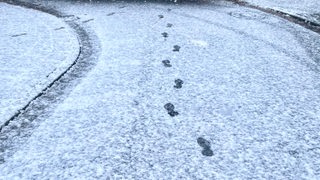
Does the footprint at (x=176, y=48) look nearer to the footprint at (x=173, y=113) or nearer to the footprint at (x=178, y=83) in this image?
the footprint at (x=178, y=83)

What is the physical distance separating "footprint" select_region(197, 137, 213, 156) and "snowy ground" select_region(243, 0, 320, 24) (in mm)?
4988

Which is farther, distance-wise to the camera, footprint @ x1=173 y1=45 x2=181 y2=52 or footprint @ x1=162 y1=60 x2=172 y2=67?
footprint @ x1=173 y1=45 x2=181 y2=52

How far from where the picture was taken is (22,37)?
15.1 ft

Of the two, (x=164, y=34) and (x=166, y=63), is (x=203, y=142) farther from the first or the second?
(x=164, y=34)

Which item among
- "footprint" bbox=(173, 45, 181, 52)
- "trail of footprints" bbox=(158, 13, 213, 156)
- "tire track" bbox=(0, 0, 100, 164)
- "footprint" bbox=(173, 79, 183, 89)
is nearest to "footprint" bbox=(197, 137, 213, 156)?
"trail of footprints" bbox=(158, 13, 213, 156)

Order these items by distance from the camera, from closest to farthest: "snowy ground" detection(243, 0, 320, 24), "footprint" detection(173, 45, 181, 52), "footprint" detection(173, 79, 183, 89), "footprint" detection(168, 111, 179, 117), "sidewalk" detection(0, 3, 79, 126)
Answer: "footprint" detection(168, 111, 179, 117) → "sidewalk" detection(0, 3, 79, 126) → "footprint" detection(173, 79, 183, 89) → "footprint" detection(173, 45, 181, 52) → "snowy ground" detection(243, 0, 320, 24)

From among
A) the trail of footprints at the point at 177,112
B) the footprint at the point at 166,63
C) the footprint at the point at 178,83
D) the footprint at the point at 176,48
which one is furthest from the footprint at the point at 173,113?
the footprint at the point at 176,48

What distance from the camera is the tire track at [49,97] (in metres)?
2.39

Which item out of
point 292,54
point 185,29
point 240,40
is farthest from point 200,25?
point 292,54

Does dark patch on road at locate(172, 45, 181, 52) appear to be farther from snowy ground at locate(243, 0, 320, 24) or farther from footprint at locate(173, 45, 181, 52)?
snowy ground at locate(243, 0, 320, 24)

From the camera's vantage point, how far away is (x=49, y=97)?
119 inches

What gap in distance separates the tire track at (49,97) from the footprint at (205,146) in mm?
1252

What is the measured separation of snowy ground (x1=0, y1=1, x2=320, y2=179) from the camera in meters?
2.15

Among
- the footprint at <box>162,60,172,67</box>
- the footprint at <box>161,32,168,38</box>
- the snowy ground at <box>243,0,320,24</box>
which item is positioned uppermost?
the snowy ground at <box>243,0,320,24</box>
